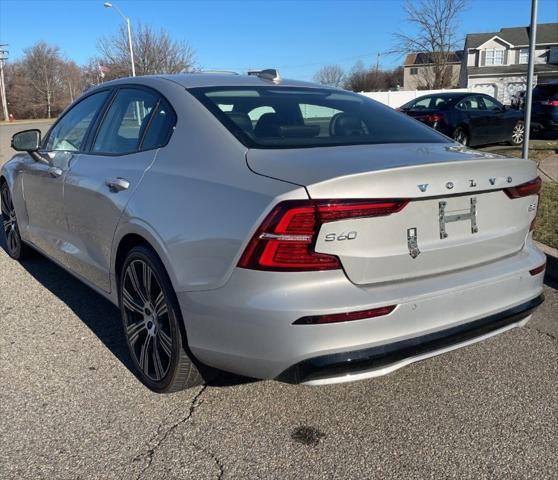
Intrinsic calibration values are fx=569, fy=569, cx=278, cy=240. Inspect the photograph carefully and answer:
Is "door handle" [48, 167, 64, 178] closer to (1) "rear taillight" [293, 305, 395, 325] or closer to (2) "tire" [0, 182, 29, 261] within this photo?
(2) "tire" [0, 182, 29, 261]

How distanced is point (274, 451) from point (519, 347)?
184cm

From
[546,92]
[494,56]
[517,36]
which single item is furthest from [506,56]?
[546,92]

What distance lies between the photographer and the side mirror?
449cm

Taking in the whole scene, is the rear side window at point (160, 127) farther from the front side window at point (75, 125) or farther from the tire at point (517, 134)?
the tire at point (517, 134)

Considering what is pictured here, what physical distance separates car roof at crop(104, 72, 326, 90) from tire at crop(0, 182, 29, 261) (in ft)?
7.47

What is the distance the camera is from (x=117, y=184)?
312 cm

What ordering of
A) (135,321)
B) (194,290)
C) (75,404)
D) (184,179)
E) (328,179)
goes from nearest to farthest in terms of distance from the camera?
(328,179) → (194,290) → (184,179) → (75,404) → (135,321)

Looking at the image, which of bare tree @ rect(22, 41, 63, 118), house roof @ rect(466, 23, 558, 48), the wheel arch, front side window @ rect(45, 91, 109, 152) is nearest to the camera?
the wheel arch

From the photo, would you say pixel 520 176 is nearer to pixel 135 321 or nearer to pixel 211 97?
pixel 211 97

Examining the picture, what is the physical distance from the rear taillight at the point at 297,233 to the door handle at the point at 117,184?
1.13 meters

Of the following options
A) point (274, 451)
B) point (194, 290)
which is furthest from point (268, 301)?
point (274, 451)

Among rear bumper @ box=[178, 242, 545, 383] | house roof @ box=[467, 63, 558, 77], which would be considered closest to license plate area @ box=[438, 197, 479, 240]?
rear bumper @ box=[178, 242, 545, 383]

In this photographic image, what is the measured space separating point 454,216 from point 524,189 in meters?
0.56

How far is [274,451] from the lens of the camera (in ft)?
8.29
